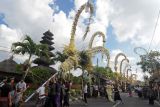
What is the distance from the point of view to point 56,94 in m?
18.0

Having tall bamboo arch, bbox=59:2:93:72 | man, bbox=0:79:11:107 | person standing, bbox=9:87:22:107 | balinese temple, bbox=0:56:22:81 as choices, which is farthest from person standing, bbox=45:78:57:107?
balinese temple, bbox=0:56:22:81

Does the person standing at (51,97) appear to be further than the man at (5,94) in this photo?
Yes

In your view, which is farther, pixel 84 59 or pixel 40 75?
pixel 84 59

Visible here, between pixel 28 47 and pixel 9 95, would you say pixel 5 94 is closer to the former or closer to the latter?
pixel 9 95

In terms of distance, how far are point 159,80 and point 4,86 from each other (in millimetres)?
32446

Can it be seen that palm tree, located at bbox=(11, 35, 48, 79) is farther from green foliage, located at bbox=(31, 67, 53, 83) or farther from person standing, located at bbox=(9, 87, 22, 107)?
person standing, located at bbox=(9, 87, 22, 107)

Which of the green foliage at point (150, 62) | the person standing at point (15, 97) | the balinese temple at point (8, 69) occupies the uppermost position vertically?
the green foliage at point (150, 62)

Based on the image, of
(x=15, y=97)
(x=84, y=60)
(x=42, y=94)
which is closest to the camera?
(x=15, y=97)

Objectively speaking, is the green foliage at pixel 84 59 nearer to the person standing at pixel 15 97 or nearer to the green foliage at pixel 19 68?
the green foliage at pixel 19 68

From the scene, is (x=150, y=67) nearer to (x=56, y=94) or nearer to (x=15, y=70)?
(x=15, y=70)

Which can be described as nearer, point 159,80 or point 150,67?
point 159,80

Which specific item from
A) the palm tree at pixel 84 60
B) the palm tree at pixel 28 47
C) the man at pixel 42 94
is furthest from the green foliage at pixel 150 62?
the man at pixel 42 94

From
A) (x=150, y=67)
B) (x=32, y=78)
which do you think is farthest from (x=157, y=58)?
(x=32, y=78)

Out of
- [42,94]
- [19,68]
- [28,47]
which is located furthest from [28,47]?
[42,94]
